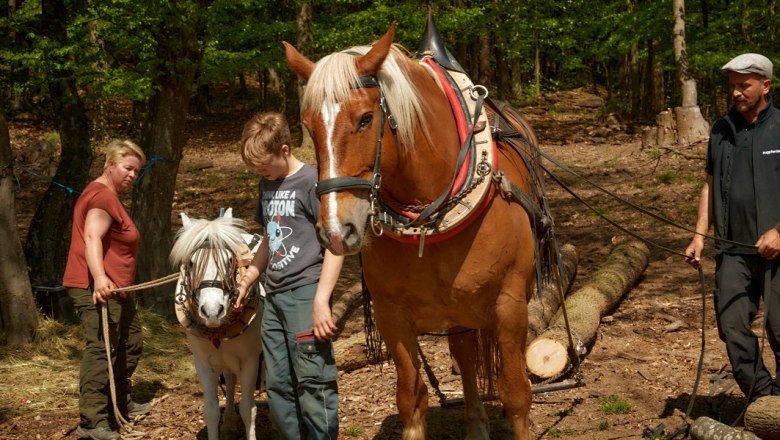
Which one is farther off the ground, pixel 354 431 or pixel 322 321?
pixel 322 321

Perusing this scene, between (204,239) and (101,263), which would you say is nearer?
(204,239)

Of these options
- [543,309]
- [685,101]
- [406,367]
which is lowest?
[543,309]

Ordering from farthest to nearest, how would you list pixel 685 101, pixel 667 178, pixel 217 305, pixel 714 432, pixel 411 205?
pixel 685 101
pixel 667 178
pixel 217 305
pixel 714 432
pixel 411 205

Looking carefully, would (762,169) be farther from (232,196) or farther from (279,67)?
(279,67)

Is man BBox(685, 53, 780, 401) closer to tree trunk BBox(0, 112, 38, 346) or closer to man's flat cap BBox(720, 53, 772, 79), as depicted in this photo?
man's flat cap BBox(720, 53, 772, 79)

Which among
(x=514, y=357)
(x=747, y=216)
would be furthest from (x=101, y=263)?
(x=747, y=216)

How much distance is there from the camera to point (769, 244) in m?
4.09

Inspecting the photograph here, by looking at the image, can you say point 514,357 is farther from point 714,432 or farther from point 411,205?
point 714,432

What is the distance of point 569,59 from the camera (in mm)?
29953

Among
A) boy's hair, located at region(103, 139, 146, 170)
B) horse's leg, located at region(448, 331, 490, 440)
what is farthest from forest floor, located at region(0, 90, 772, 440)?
boy's hair, located at region(103, 139, 146, 170)

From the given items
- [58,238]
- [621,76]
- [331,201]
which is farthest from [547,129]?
[331,201]

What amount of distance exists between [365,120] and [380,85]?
182mm

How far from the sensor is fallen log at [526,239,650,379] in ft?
18.5

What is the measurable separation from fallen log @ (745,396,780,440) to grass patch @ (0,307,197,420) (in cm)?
436
